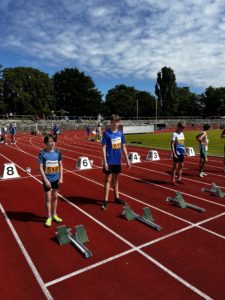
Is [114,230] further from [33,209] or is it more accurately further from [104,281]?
[33,209]

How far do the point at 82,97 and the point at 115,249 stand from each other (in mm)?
77387

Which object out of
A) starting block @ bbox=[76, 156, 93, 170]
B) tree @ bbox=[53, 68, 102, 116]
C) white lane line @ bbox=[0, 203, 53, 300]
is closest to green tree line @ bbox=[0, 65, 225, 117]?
tree @ bbox=[53, 68, 102, 116]

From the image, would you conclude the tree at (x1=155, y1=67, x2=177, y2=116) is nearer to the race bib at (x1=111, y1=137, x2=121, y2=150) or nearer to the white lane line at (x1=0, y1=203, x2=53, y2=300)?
the race bib at (x1=111, y1=137, x2=121, y2=150)

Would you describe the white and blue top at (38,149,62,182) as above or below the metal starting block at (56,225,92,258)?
above

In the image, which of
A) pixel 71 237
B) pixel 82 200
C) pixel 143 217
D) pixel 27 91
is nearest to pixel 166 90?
pixel 27 91

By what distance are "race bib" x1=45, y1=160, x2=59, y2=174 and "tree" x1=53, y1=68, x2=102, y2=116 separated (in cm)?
7553

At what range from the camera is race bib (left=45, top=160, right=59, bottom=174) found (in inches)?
229

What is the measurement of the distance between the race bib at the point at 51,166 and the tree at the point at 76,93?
248 ft

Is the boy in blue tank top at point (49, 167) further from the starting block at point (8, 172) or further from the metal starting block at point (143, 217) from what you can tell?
the starting block at point (8, 172)

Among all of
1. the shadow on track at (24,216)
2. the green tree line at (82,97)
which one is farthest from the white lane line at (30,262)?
the green tree line at (82,97)

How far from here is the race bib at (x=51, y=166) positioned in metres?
5.82

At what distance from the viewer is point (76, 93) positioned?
80.2 metres

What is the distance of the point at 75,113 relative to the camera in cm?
8031

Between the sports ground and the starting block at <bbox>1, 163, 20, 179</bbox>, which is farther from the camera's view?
the starting block at <bbox>1, 163, 20, 179</bbox>
